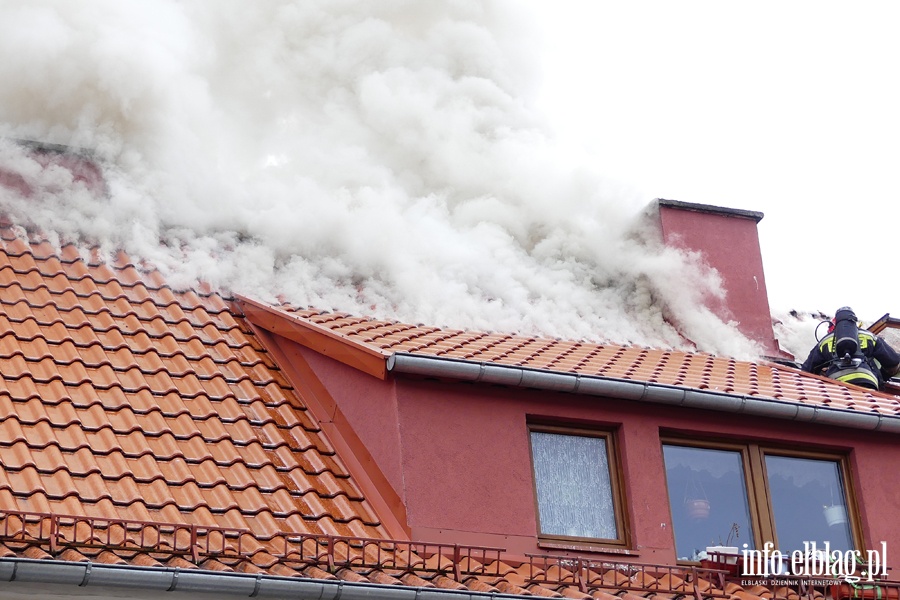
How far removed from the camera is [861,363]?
486 inches

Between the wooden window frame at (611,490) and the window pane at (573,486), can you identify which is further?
the window pane at (573,486)

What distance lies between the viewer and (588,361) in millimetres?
10430

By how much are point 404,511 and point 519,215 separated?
6.26m

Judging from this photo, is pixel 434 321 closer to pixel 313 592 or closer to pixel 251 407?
pixel 251 407

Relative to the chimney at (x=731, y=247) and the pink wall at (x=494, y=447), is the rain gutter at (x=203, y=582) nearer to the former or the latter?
the pink wall at (x=494, y=447)

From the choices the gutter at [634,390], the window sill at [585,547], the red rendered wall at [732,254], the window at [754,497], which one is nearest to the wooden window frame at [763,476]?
the window at [754,497]

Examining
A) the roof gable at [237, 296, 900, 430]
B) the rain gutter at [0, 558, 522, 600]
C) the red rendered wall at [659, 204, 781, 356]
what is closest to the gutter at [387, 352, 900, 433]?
the roof gable at [237, 296, 900, 430]

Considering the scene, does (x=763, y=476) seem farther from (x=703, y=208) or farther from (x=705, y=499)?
(x=703, y=208)

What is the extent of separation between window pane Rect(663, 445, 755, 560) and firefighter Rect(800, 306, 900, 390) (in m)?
A: 2.71

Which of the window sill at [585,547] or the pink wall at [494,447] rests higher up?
the pink wall at [494,447]

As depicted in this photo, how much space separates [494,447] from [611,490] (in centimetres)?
92

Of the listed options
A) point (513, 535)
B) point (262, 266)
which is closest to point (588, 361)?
point (513, 535)

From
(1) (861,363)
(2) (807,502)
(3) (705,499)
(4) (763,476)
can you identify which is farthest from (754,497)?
(1) (861,363)

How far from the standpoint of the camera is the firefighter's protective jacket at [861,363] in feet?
40.2
